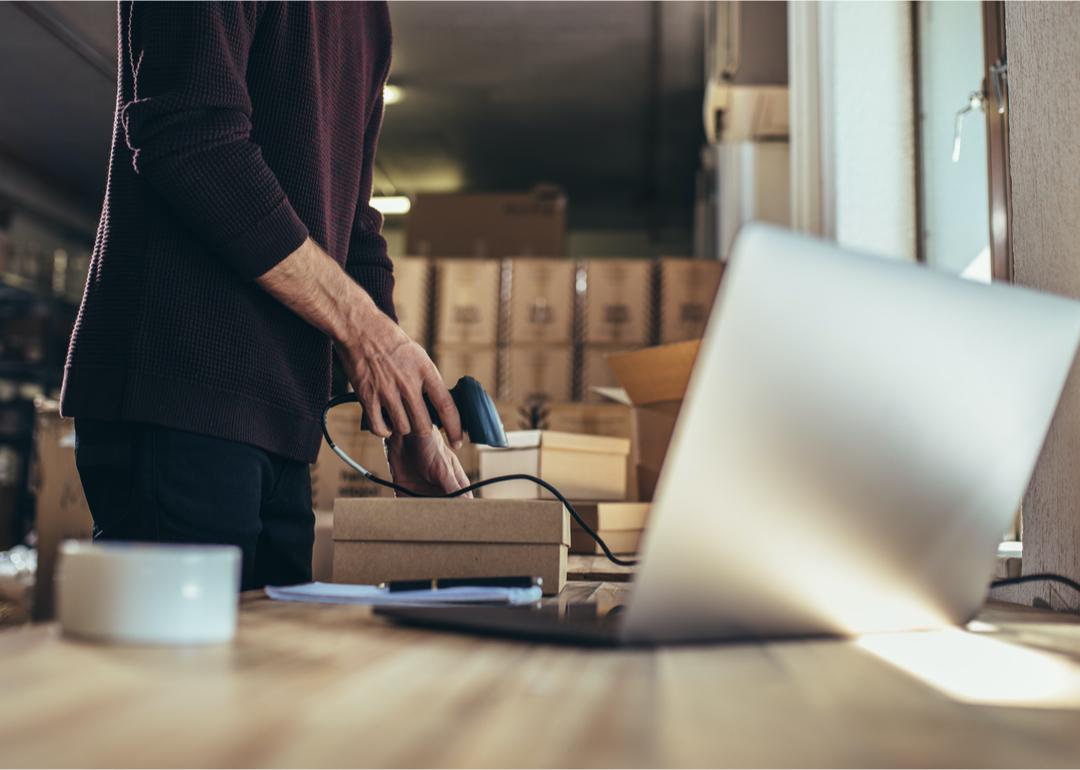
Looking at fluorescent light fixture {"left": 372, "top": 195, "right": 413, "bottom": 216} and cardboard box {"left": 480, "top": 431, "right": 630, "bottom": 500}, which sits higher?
fluorescent light fixture {"left": 372, "top": 195, "right": 413, "bottom": 216}

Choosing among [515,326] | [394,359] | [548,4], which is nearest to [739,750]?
[394,359]

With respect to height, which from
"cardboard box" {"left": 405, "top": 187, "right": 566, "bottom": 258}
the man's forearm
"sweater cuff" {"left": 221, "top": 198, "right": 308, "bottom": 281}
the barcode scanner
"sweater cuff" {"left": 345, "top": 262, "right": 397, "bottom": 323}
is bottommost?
the barcode scanner

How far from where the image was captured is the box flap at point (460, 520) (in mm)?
729

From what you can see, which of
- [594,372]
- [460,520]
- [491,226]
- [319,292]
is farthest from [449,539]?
[491,226]

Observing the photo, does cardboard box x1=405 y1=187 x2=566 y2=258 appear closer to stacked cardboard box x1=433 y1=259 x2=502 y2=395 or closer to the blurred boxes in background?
stacked cardboard box x1=433 y1=259 x2=502 y2=395

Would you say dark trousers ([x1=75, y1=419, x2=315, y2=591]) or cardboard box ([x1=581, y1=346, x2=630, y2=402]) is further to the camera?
cardboard box ([x1=581, y1=346, x2=630, y2=402])

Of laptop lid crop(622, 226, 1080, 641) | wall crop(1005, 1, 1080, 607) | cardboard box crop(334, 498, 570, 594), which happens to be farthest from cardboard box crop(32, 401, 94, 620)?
laptop lid crop(622, 226, 1080, 641)

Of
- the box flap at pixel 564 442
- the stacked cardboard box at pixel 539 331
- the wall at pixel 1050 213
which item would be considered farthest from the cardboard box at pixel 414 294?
the wall at pixel 1050 213

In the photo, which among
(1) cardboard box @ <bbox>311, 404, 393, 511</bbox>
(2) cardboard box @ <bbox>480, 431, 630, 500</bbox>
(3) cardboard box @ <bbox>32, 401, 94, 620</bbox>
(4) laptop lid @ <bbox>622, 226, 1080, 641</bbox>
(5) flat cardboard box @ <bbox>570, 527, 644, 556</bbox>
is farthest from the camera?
(3) cardboard box @ <bbox>32, 401, 94, 620</bbox>

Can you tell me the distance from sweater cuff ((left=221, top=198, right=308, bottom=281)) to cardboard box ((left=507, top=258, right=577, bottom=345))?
2.87 m

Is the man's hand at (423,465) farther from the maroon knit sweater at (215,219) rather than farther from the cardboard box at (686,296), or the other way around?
the cardboard box at (686,296)

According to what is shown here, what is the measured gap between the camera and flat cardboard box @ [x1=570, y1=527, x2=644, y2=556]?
1.61m

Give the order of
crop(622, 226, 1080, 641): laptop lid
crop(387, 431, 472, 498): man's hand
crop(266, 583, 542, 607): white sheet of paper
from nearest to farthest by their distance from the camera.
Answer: crop(622, 226, 1080, 641): laptop lid → crop(266, 583, 542, 607): white sheet of paper → crop(387, 431, 472, 498): man's hand

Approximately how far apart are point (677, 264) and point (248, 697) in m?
3.50
